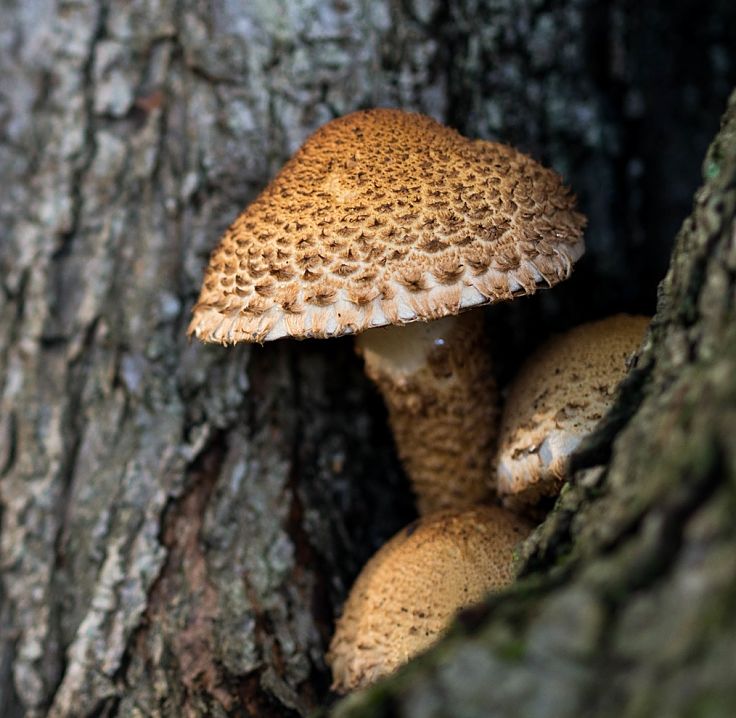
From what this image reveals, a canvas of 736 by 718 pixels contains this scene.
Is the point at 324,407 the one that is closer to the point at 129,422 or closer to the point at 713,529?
the point at 129,422

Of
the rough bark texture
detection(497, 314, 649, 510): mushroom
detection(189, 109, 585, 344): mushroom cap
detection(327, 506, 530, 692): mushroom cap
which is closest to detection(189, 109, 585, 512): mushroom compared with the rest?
detection(189, 109, 585, 344): mushroom cap

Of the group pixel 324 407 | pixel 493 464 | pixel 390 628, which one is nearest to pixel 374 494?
pixel 324 407

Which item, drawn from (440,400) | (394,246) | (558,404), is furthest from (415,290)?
(440,400)

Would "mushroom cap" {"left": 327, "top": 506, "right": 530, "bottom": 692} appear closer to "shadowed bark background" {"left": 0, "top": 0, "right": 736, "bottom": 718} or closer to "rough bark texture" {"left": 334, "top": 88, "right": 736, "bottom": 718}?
"shadowed bark background" {"left": 0, "top": 0, "right": 736, "bottom": 718}

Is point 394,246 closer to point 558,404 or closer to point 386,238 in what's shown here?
point 386,238

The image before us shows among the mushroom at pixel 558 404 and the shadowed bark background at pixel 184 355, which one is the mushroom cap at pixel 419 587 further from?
A: the shadowed bark background at pixel 184 355
